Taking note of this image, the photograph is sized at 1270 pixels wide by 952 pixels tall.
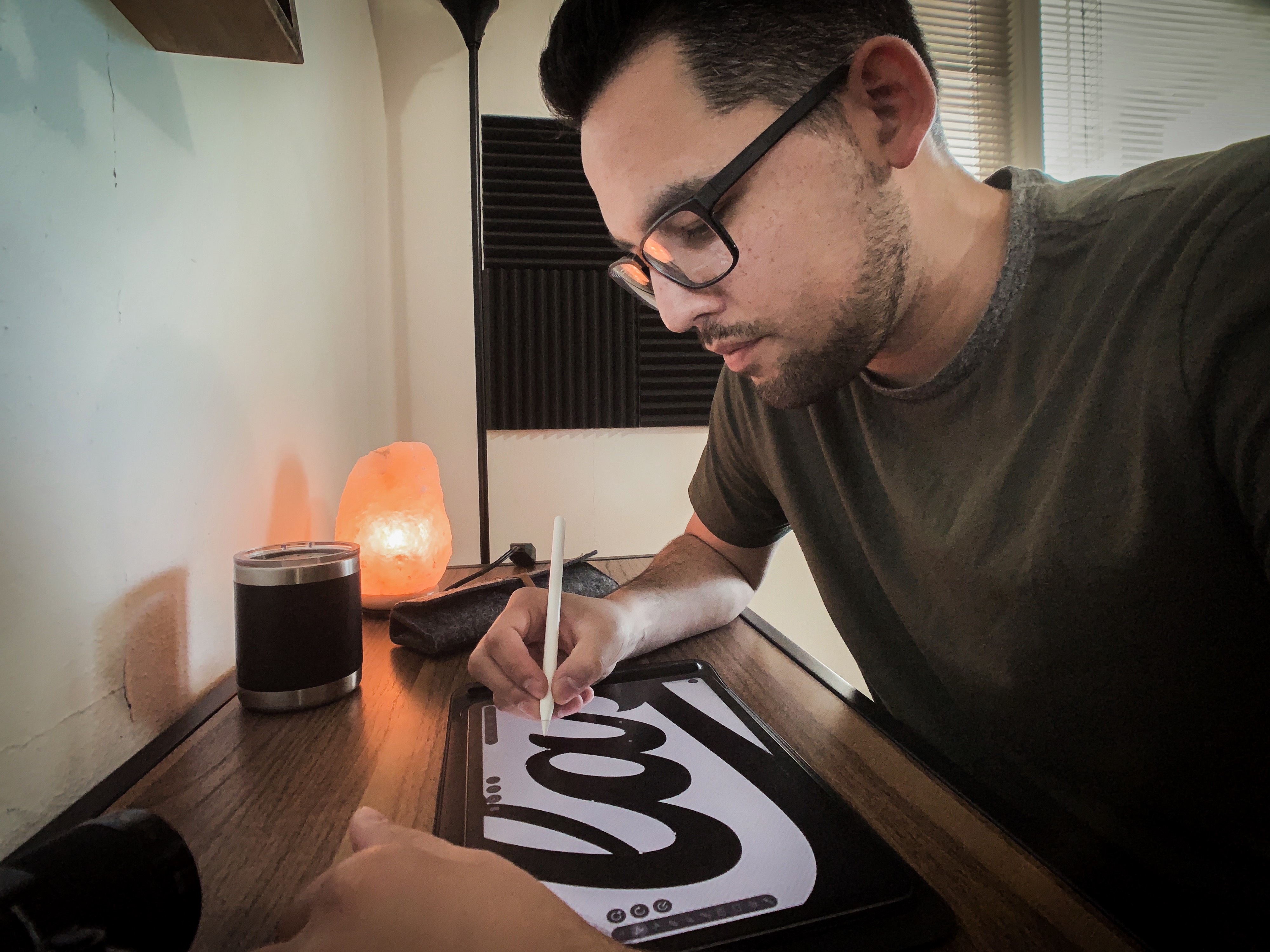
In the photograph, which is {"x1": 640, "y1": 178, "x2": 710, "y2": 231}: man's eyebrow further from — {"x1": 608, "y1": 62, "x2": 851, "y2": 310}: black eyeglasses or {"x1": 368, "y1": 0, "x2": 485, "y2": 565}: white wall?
{"x1": 368, "y1": 0, "x2": 485, "y2": 565}: white wall

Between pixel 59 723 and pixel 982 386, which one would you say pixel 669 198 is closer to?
pixel 982 386

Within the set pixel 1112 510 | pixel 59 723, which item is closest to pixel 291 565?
pixel 59 723

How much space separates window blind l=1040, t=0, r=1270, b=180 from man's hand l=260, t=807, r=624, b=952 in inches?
106

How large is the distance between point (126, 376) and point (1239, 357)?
94 cm

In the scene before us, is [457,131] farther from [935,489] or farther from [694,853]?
[694,853]

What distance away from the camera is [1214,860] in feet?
1.86

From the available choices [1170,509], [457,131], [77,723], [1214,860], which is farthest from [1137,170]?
[457,131]

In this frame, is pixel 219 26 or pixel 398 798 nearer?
pixel 398 798

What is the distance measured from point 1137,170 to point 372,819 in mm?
891

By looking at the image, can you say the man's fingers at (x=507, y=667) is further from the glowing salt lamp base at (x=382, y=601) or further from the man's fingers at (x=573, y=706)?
the glowing salt lamp base at (x=382, y=601)

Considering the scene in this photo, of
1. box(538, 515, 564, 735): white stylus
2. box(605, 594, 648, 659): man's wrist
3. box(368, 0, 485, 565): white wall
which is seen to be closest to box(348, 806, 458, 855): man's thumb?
box(538, 515, 564, 735): white stylus

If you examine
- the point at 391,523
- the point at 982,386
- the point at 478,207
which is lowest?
the point at 391,523

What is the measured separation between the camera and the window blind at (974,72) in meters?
2.10

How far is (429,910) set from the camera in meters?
0.26
